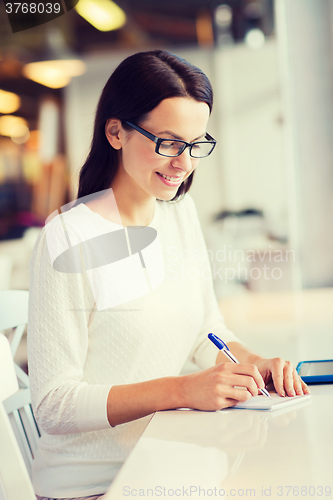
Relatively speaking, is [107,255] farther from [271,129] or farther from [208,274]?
[271,129]

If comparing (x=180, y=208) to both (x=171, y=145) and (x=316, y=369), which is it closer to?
(x=171, y=145)

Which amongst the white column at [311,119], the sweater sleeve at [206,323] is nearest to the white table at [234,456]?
the sweater sleeve at [206,323]

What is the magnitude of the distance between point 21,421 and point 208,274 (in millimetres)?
424

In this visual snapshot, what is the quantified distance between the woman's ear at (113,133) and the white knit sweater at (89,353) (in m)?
0.11

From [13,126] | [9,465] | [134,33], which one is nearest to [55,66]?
[13,126]

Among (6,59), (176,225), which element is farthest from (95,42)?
(176,225)

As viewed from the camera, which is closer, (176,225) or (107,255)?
(107,255)

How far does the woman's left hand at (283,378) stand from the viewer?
643 millimetres

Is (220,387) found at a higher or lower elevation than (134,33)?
lower

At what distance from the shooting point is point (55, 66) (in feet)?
10.2

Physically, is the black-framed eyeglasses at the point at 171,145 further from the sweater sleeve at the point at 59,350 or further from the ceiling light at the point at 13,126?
the ceiling light at the point at 13,126

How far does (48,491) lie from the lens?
27.7 inches

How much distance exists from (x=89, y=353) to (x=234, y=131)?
293 cm

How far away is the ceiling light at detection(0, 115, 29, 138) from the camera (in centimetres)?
261
